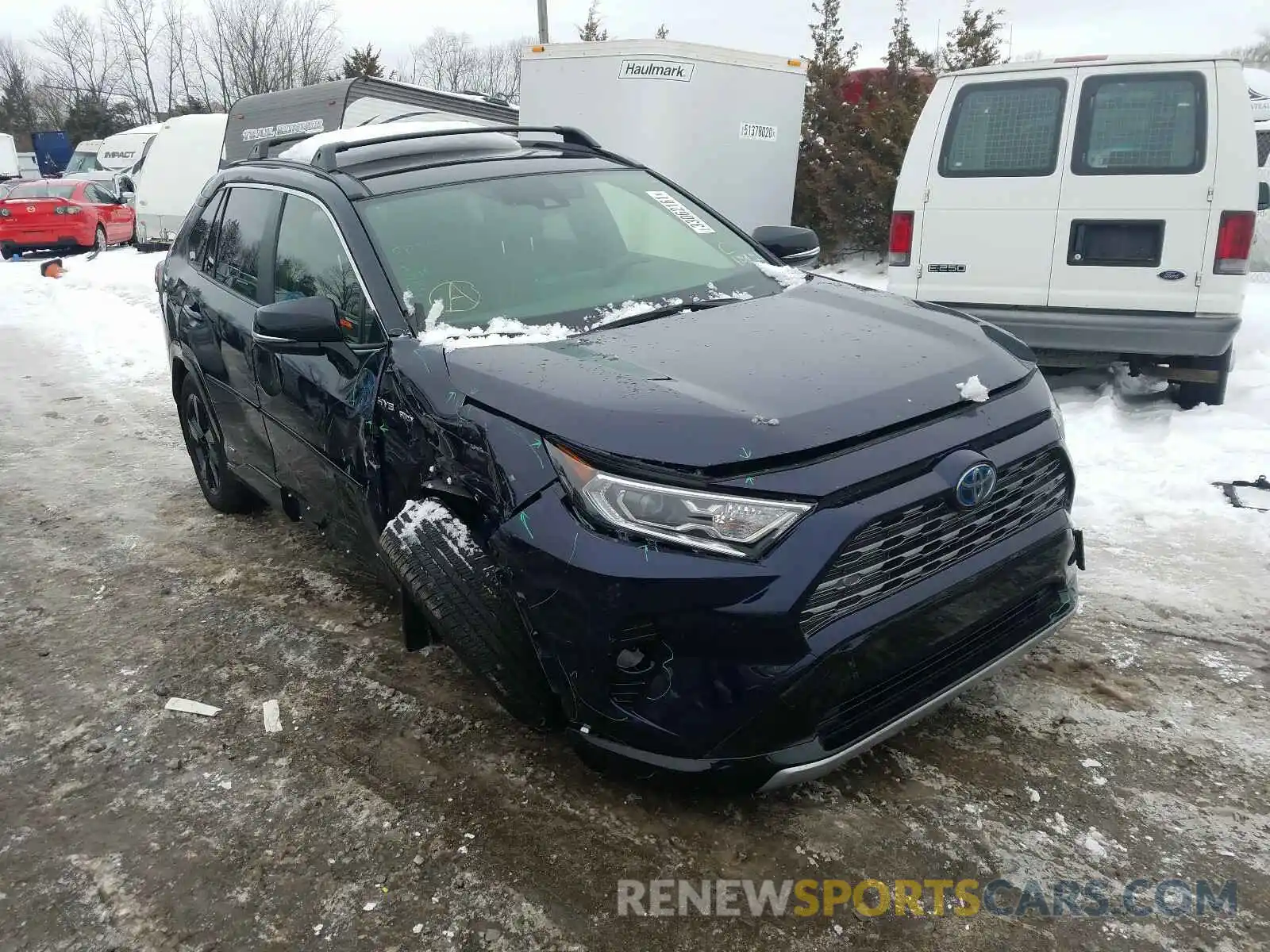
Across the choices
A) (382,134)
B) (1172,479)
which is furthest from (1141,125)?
(382,134)

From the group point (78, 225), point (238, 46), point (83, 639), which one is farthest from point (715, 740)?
point (238, 46)

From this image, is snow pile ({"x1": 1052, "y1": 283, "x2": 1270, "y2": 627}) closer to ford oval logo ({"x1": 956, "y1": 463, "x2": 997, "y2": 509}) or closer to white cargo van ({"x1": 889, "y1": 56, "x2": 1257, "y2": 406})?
white cargo van ({"x1": 889, "y1": 56, "x2": 1257, "y2": 406})

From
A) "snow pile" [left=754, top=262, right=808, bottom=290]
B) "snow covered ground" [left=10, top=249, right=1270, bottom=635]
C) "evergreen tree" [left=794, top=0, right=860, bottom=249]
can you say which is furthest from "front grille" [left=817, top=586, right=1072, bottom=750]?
"evergreen tree" [left=794, top=0, right=860, bottom=249]

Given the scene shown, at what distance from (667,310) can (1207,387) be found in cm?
435

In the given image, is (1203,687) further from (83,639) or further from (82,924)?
(83,639)

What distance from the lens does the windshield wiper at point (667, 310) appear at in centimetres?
318

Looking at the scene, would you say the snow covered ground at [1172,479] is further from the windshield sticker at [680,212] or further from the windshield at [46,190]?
the windshield at [46,190]

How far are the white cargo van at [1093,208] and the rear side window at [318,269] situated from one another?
4.17 m

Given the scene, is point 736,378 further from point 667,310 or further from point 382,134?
point 382,134

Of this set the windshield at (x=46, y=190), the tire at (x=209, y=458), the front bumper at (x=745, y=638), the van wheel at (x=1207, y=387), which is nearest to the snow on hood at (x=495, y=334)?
the front bumper at (x=745, y=638)

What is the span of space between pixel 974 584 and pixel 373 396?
192 centimetres

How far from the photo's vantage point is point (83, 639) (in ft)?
13.0

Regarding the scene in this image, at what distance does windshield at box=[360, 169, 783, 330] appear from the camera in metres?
3.27

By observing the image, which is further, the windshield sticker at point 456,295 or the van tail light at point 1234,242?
the van tail light at point 1234,242
